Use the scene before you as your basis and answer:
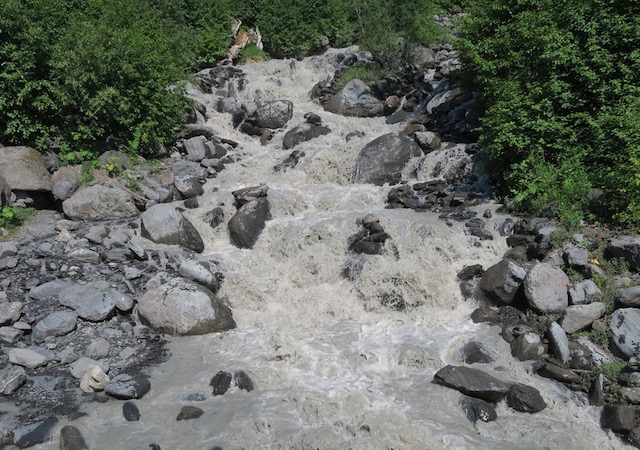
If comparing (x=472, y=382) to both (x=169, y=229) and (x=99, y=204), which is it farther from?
(x=99, y=204)

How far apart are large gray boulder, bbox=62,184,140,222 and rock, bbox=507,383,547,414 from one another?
36.0ft

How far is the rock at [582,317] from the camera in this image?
898 cm

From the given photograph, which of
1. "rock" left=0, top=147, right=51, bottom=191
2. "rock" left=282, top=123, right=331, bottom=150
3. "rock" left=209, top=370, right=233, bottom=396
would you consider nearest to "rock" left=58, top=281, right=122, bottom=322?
"rock" left=209, top=370, right=233, bottom=396

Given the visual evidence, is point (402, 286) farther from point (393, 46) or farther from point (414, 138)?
point (393, 46)

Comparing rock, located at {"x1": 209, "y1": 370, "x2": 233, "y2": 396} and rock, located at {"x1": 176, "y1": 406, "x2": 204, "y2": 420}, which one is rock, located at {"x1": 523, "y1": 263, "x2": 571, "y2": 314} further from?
rock, located at {"x1": 176, "y1": 406, "x2": 204, "y2": 420}

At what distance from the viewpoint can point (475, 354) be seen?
8969mm

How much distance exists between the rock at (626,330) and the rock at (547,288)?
0.97m

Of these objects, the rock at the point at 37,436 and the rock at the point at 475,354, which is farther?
the rock at the point at 475,354

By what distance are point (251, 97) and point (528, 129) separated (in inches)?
587

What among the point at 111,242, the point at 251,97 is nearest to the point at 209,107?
the point at 251,97

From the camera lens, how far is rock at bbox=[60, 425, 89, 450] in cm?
694

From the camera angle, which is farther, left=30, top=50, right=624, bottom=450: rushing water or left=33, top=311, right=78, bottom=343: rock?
left=33, top=311, right=78, bottom=343: rock

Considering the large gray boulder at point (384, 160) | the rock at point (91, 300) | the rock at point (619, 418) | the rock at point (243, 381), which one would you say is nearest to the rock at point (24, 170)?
the rock at point (91, 300)

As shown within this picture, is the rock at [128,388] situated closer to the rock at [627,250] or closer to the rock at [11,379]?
the rock at [11,379]
